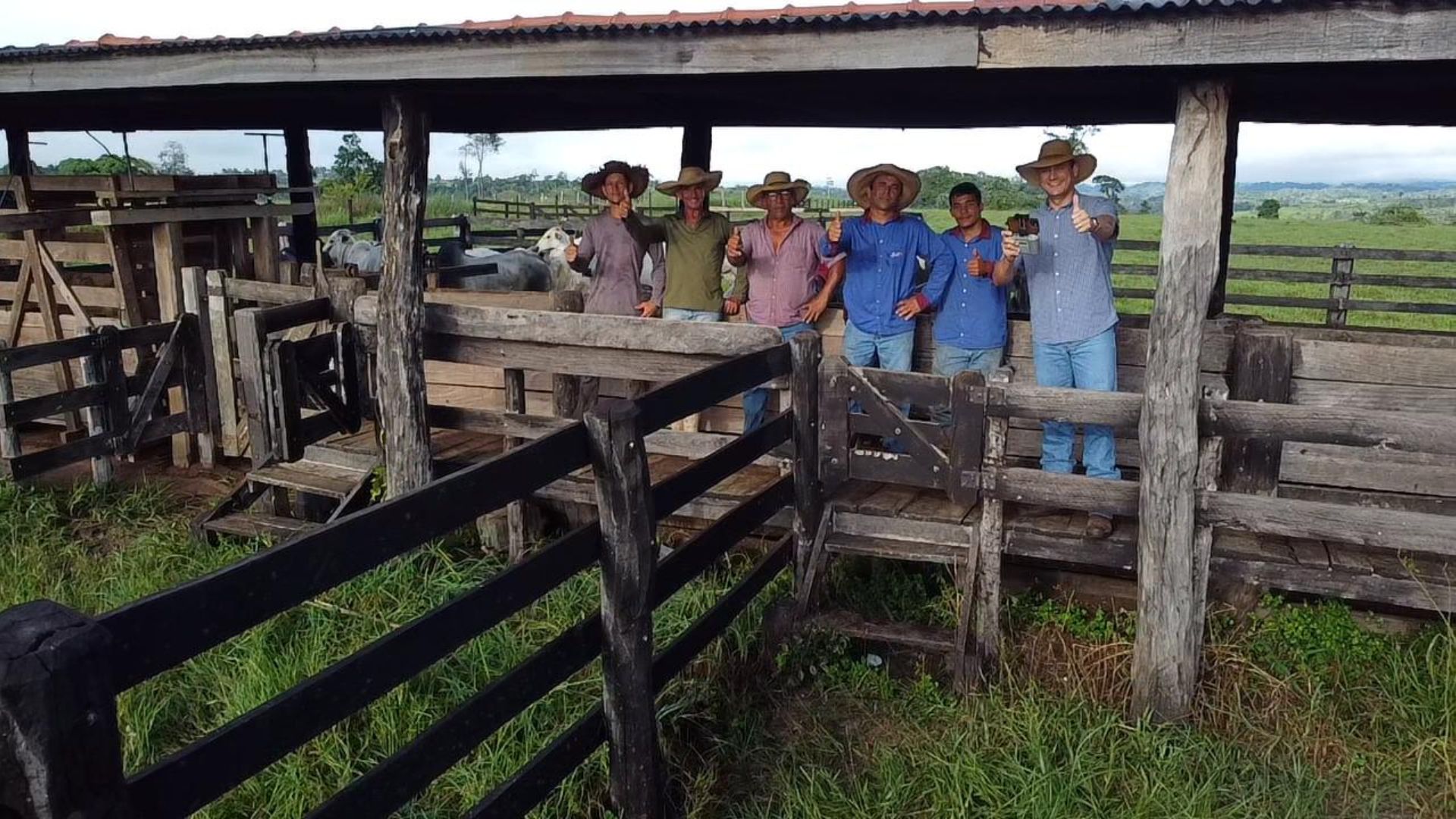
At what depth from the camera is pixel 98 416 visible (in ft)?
24.7

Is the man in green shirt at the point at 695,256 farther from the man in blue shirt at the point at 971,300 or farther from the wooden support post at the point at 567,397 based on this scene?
the man in blue shirt at the point at 971,300

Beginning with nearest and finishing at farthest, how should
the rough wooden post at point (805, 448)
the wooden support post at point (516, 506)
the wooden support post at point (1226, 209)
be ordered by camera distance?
the rough wooden post at point (805, 448)
the wooden support post at point (516, 506)
the wooden support post at point (1226, 209)

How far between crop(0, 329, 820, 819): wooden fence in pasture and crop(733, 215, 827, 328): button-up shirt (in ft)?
3.88

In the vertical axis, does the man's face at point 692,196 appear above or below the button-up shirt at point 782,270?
above

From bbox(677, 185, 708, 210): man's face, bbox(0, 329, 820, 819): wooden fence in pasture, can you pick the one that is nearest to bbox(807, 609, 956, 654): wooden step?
bbox(0, 329, 820, 819): wooden fence in pasture

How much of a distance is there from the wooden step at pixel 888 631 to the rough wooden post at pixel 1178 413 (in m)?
0.81

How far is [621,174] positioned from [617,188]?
9 cm

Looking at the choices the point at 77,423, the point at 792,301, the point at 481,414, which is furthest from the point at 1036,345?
the point at 77,423

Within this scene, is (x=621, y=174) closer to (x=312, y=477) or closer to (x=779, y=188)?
(x=779, y=188)

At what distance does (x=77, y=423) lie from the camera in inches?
343

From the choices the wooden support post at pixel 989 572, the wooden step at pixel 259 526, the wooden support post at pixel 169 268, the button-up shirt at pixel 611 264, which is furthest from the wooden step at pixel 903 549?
the wooden support post at pixel 169 268

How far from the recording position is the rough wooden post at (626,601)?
3.29 metres

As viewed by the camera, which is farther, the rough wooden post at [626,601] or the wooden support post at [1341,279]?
the wooden support post at [1341,279]

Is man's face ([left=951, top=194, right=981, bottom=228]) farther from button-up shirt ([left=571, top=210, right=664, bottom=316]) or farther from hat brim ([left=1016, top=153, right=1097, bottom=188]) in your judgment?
button-up shirt ([left=571, top=210, right=664, bottom=316])
